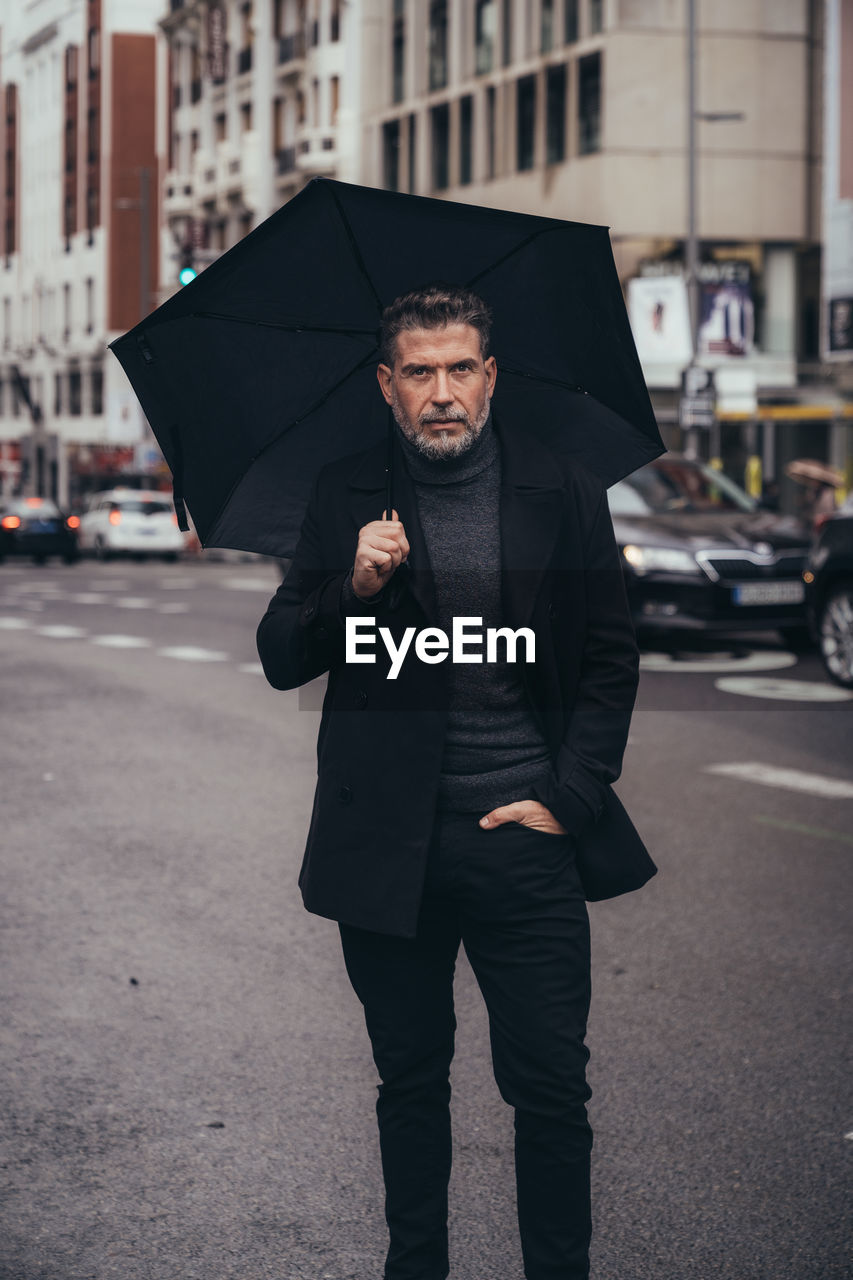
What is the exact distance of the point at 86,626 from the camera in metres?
19.6

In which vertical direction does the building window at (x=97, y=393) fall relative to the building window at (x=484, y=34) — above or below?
below

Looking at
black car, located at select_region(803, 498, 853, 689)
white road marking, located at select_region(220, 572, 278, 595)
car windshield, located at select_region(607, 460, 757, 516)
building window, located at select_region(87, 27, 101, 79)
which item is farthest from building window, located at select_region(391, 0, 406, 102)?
black car, located at select_region(803, 498, 853, 689)

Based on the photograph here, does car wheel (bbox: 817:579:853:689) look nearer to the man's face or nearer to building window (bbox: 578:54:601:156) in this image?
the man's face

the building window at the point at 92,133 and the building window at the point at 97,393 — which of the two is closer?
the building window at the point at 97,393

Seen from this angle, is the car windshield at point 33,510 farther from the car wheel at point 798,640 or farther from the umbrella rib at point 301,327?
the umbrella rib at point 301,327

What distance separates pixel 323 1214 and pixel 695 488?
1310 cm

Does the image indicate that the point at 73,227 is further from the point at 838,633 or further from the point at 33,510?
the point at 838,633

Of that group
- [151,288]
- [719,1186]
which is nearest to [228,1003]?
[719,1186]

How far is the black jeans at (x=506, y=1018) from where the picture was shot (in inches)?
118

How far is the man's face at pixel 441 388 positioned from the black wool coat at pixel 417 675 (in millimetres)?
96

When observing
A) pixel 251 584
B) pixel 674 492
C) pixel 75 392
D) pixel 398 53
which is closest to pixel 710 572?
pixel 674 492

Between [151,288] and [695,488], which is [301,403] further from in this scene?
[151,288]

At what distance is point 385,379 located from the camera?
3.09 m

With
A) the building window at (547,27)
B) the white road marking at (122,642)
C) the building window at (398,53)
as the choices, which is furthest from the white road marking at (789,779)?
the building window at (398,53)
